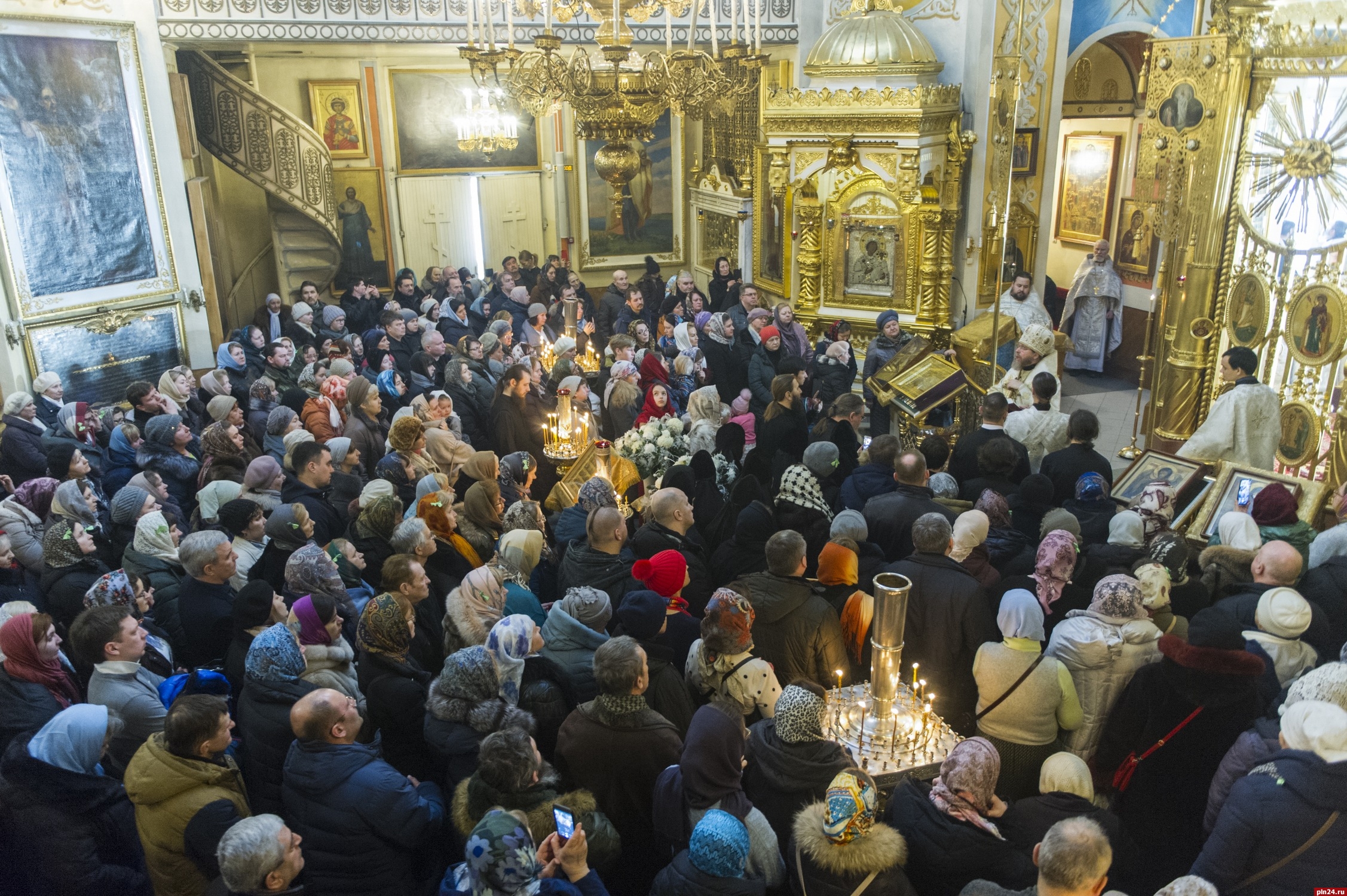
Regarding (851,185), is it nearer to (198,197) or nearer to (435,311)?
(435,311)

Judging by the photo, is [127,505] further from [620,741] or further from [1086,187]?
[1086,187]

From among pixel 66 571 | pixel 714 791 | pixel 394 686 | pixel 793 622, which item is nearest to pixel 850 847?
pixel 714 791

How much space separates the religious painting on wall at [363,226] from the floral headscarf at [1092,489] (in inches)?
441

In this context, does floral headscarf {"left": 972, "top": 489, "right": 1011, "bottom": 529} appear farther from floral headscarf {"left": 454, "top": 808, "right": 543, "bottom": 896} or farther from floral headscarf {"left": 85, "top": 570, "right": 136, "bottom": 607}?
floral headscarf {"left": 85, "top": 570, "right": 136, "bottom": 607}

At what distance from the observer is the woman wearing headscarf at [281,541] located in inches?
179

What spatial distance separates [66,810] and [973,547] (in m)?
3.76

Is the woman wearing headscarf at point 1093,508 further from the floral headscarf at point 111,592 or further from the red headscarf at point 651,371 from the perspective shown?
the floral headscarf at point 111,592

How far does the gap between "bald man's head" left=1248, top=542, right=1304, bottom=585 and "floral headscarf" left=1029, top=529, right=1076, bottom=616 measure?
2.47 ft

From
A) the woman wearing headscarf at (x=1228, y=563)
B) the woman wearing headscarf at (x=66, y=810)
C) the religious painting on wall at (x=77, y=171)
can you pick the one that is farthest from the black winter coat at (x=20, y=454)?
the woman wearing headscarf at (x=1228, y=563)

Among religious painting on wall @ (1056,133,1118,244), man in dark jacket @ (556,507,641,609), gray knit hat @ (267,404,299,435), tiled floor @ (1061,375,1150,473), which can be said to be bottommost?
tiled floor @ (1061,375,1150,473)

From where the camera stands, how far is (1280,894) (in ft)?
9.48

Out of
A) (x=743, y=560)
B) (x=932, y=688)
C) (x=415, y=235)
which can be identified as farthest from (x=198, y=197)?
(x=932, y=688)

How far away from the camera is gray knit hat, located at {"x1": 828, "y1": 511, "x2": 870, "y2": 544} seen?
4.62 meters

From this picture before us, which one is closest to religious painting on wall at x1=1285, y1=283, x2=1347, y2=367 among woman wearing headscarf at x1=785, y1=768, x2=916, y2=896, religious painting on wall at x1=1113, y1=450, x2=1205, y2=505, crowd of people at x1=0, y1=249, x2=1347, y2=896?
religious painting on wall at x1=1113, y1=450, x2=1205, y2=505
